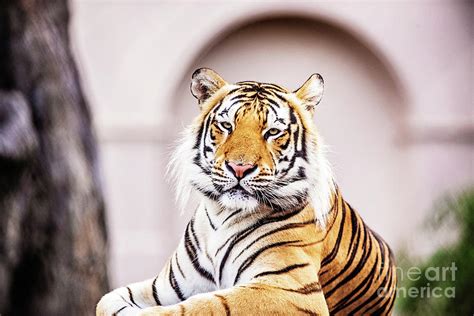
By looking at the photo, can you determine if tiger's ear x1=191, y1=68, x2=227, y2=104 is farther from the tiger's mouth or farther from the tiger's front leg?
the tiger's front leg

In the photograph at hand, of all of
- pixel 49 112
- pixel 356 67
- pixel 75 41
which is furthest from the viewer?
pixel 75 41

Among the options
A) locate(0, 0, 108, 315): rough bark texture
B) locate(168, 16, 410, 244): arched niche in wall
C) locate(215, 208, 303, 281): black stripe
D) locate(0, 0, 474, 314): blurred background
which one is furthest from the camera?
locate(0, 0, 108, 315): rough bark texture

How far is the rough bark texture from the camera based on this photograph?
7.88 m

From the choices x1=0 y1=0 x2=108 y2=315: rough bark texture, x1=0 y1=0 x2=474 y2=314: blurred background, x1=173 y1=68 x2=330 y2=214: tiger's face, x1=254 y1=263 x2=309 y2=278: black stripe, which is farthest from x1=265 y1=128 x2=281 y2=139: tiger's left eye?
x1=0 y1=0 x2=108 y2=315: rough bark texture

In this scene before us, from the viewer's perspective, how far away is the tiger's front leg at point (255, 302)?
5.60 feet

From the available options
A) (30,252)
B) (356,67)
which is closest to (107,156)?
(30,252)

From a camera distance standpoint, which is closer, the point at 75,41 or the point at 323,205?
the point at 323,205

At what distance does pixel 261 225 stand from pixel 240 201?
0.36ft

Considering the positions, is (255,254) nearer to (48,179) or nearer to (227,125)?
(227,125)

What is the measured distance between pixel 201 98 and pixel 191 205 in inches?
8.5

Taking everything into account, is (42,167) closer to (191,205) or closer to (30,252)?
(30,252)

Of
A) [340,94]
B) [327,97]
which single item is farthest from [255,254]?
[327,97]

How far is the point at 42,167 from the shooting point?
816 centimetres

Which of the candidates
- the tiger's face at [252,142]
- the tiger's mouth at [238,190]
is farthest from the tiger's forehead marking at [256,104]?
the tiger's mouth at [238,190]
